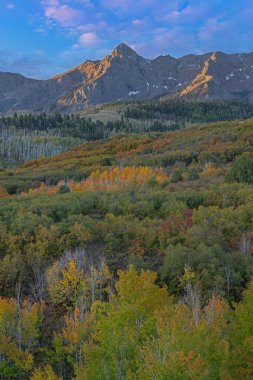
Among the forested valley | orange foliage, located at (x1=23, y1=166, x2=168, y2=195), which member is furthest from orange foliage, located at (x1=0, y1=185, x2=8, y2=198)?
the forested valley

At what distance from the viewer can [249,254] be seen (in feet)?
89.0

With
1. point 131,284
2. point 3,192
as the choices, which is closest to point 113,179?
point 3,192

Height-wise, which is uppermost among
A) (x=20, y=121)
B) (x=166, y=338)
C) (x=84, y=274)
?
(x=20, y=121)

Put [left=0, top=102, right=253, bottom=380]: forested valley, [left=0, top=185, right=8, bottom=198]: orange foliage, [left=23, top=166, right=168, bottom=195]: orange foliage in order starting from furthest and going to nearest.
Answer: [left=0, top=185, right=8, bottom=198]: orange foliage
[left=23, top=166, right=168, bottom=195]: orange foliage
[left=0, top=102, right=253, bottom=380]: forested valley

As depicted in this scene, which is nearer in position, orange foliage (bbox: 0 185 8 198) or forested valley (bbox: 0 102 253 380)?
forested valley (bbox: 0 102 253 380)

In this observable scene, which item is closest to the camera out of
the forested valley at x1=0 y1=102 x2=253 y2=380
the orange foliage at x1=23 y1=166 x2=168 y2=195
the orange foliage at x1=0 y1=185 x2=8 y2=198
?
the forested valley at x1=0 y1=102 x2=253 y2=380

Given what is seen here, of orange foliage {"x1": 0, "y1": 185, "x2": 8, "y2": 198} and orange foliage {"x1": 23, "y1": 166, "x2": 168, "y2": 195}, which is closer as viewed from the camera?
orange foliage {"x1": 23, "y1": 166, "x2": 168, "y2": 195}

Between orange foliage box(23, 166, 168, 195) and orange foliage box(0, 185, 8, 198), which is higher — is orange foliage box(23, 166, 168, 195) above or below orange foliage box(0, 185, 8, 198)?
above

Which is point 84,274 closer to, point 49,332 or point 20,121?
point 49,332

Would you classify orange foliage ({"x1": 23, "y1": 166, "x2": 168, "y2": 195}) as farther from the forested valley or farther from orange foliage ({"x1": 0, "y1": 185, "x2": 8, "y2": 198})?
orange foliage ({"x1": 0, "y1": 185, "x2": 8, "y2": 198})

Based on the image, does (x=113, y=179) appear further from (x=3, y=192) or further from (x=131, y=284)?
(x=131, y=284)

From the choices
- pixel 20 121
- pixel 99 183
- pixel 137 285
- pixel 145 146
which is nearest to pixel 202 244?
pixel 137 285

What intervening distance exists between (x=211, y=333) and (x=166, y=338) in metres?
2.28

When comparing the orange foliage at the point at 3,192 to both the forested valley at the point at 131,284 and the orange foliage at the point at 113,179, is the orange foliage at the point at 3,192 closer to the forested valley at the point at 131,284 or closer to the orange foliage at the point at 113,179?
the orange foliage at the point at 113,179
